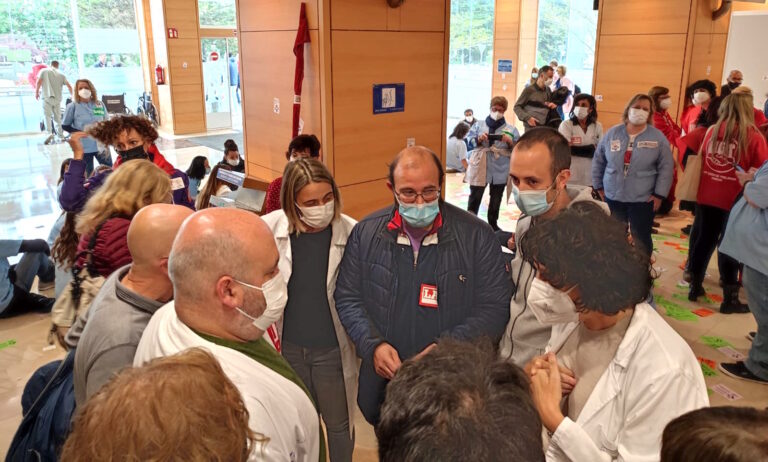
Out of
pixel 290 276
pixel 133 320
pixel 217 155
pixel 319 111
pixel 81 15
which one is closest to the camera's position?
pixel 133 320

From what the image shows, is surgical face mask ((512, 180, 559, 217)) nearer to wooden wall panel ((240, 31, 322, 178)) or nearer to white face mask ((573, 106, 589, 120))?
wooden wall panel ((240, 31, 322, 178))

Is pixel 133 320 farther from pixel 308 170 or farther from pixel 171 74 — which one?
pixel 171 74

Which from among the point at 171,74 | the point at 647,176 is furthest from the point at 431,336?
the point at 171,74

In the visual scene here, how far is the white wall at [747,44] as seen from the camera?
353 inches

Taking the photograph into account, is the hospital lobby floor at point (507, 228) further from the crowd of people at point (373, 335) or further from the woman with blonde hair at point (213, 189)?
the woman with blonde hair at point (213, 189)

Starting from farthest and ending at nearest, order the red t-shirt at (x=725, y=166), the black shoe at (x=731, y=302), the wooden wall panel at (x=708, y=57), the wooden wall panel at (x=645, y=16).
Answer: the wooden wall panel at (x=708, y=57) → the wooden wall panel at (x=645, y=16) → the black shoe at (x=731, y=302) → the red t-shirt at (x=725, y=166)

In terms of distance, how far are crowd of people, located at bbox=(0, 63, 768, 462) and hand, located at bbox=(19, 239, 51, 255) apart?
2.58m

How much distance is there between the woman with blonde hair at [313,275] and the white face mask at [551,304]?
43.9 inches

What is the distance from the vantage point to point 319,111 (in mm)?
4793

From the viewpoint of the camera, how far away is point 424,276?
7.88 ft

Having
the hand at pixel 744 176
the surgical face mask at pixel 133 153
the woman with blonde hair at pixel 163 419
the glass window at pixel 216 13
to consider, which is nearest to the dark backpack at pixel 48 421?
the woman with blonde hair at pixel 163 419

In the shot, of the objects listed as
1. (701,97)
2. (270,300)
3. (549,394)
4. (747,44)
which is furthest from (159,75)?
(549,394)

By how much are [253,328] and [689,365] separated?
1164 millimetres

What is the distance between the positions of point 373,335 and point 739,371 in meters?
3.06
